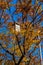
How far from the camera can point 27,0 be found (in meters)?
11.5

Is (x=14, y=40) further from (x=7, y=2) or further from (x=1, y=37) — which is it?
(x=7, y=2)

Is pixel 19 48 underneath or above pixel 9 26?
underneath

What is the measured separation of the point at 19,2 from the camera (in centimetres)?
1145

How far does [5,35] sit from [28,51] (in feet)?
5.11

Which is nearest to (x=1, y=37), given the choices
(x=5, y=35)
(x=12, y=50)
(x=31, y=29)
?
(x=5, y=35)

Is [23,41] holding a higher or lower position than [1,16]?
lower

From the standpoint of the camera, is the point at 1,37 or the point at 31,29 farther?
the point at 1,37

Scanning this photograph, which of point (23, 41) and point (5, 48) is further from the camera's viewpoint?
point (5, 48)

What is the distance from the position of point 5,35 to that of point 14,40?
1.96 feet

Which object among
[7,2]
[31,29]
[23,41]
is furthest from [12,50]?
[7,2]

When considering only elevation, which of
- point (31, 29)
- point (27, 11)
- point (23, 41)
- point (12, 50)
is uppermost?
point (27, 11)

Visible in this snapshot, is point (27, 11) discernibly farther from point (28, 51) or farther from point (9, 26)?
point (28, 51)

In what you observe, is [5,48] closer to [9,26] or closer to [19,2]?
[9,26]

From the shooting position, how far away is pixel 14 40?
11.6m
